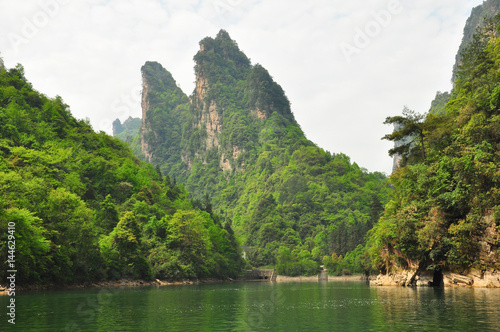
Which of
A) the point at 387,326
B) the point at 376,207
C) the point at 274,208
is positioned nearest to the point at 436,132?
the point at 387,326

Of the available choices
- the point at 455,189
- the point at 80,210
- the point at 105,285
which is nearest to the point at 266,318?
the point at 455,189

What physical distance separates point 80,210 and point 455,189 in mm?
50118

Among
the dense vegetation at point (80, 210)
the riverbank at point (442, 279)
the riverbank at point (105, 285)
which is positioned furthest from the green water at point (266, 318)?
the dense vegetation at point (80, 210)

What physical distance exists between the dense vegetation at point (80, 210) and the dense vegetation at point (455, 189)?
141 feet

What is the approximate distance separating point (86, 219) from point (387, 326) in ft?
186

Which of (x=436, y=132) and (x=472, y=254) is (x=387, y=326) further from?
(x=436, y=132)

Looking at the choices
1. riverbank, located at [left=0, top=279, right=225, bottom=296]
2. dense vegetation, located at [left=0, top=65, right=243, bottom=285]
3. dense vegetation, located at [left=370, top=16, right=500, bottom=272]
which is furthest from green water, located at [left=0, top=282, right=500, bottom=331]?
dense vegetation, located at [left=0, top=65, right=243, bottom=285]

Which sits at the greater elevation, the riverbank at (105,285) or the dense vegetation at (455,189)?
the dense vegetation at (455,189)

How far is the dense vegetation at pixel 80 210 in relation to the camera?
5584 cm

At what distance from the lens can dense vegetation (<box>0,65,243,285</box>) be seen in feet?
183

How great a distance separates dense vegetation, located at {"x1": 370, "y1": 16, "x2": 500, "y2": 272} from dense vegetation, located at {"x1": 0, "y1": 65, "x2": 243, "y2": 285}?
42903mm

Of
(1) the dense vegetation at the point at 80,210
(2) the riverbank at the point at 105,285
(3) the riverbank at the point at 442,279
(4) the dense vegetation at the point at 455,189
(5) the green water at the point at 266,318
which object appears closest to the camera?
(5) the green water at the point at 266,318

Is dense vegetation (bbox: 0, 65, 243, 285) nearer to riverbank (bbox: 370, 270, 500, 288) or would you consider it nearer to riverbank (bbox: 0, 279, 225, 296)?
riverbank (bbox: 0, 279, 225, 296)

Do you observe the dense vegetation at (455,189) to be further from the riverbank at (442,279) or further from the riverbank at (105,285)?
the riverbank at (105,285)
